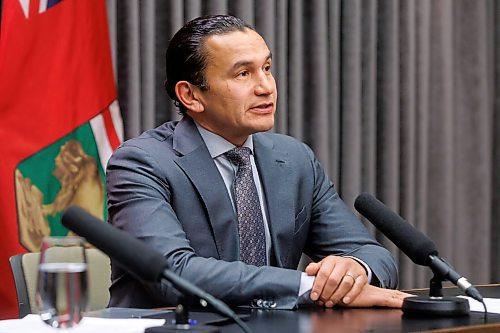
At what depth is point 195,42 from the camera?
8.85 ft

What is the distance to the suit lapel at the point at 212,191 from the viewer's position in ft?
8.23

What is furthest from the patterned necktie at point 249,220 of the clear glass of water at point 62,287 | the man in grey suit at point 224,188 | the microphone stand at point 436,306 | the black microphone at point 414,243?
the clear glass of water at point 62,287

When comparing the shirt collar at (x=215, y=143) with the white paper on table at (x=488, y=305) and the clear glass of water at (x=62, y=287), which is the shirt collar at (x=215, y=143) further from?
the clear glass of water at (x=62, y=287)

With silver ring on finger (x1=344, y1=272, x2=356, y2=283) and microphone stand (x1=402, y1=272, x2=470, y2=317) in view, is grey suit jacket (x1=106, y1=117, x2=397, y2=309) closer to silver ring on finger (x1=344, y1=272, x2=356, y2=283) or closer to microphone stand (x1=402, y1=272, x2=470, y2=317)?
silver ring on finger (x1=344, y1=272, x2=356, y2=283)

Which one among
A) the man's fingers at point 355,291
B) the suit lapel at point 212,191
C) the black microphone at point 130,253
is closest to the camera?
the black microphone at point 130,253

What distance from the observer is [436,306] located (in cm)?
187

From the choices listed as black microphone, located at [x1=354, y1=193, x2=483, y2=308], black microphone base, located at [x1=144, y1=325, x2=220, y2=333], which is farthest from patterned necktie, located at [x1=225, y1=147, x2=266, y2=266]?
black microphone base, located at [x1=144, y1=325, x2=220, y2=333]

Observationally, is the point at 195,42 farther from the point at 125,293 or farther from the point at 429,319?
the point at 429,319

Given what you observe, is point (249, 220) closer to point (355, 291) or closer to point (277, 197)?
point (277, 197)

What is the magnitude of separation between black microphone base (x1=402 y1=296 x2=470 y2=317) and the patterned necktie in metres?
0.71

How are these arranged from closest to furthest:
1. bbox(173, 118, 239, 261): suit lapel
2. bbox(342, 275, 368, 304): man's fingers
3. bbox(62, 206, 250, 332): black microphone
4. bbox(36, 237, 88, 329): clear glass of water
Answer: bbox(36, 237, 88, 329): clear glass of water, bbox(62, 206, 250, 332): black microphone, bbox(342, 275, 368, 304): man's fingers, bbox(173, 118, 239, 261): suit lapel

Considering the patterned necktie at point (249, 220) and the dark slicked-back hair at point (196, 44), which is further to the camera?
the dark slicked-back hair at point (196, 44)

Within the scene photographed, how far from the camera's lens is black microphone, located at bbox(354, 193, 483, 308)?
1.87 metres

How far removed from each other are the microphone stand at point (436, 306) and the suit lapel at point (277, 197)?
0.72m
